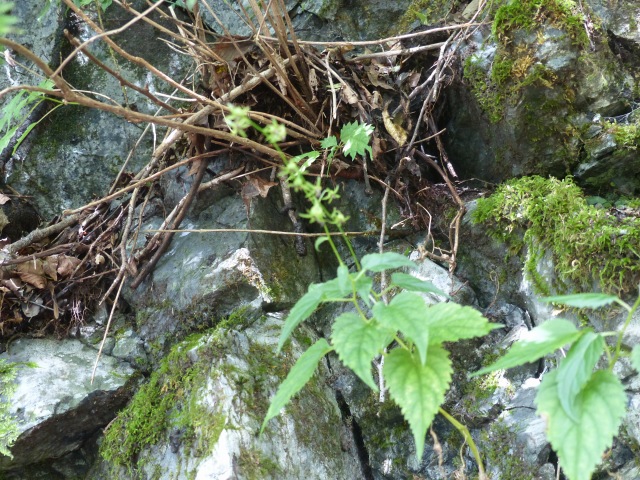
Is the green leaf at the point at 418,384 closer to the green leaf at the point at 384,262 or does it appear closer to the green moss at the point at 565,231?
the green leaf at the point at 384,262

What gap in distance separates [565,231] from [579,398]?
113 cm

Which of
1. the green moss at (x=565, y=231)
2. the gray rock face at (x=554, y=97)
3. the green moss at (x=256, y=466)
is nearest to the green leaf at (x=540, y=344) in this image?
the green moss at (x=565, y=231)

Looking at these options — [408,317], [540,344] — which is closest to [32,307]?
[408,317]

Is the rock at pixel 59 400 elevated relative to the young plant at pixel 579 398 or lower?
lower

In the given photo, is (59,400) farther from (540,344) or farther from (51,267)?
(540,344)

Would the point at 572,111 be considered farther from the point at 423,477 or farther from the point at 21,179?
the point at 21,179

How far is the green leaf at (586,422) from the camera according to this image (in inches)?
43.9

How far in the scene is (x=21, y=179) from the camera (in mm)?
3588

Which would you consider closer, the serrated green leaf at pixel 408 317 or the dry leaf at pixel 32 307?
the serrated green leaf at pixel 408 317

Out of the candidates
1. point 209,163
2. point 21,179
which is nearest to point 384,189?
point 209,163

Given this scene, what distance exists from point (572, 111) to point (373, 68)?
111cm

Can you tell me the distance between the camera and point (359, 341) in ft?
4.29

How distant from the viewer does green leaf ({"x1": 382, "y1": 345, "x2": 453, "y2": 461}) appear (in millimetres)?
1222

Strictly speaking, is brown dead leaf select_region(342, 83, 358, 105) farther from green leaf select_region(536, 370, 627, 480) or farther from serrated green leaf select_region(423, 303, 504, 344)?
green leaf select_region(536, 370, 627, 480)
